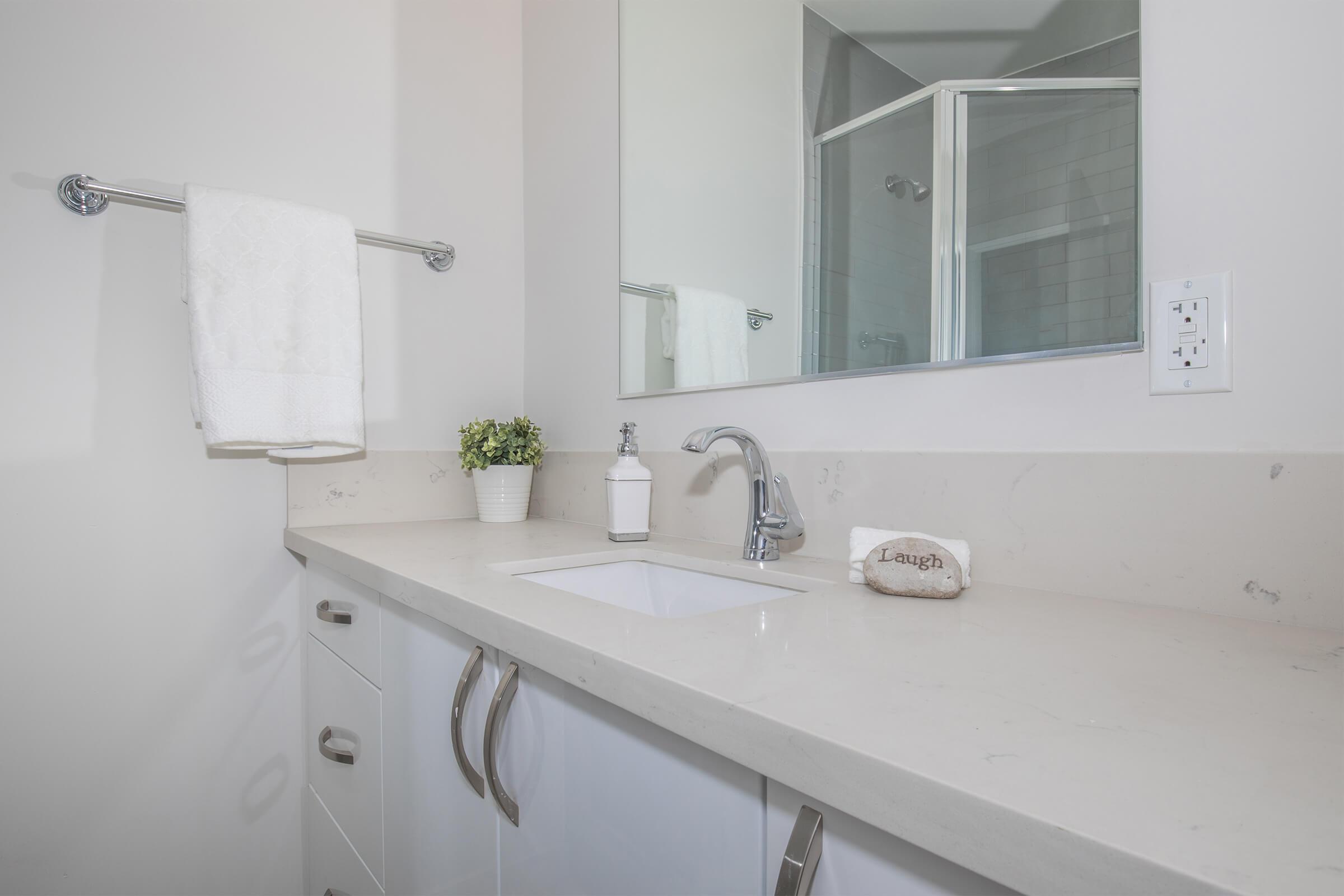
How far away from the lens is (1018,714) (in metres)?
0.40

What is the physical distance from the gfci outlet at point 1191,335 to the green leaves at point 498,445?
111 centimetres

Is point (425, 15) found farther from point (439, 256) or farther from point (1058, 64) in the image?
point (1058, 64)

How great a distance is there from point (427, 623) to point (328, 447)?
0.62 metres

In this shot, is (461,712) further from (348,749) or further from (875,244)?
(875,244)

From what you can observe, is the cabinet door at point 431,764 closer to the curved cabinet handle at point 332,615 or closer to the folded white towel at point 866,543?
the curved cabinet handle at point 332,615

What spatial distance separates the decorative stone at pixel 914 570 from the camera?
71cm

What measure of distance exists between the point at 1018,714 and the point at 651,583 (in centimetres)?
73

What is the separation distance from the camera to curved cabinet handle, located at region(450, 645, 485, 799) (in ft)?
2.36

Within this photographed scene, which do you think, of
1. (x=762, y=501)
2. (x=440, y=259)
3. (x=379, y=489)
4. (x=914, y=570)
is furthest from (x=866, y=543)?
(x=440, y=259)

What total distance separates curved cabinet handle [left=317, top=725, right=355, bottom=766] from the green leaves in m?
0.54

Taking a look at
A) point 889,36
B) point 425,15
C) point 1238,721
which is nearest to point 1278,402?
point 1238,721

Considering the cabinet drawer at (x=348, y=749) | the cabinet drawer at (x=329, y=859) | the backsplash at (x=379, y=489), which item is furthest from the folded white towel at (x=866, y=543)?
the backsplash at (x=379, y=489)

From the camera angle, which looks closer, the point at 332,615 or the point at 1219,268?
the point at 1219,268

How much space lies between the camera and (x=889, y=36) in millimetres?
941
